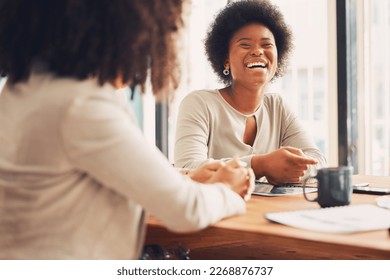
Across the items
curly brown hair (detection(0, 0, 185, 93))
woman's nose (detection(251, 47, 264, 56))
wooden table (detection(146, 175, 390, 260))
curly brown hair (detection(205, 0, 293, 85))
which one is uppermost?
curly brown hair (detection(205, 0, 293, 85))

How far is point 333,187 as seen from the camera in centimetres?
104

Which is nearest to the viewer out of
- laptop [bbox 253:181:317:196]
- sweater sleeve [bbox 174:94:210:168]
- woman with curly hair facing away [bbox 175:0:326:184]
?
laptop [bbox 253:181:317:196]

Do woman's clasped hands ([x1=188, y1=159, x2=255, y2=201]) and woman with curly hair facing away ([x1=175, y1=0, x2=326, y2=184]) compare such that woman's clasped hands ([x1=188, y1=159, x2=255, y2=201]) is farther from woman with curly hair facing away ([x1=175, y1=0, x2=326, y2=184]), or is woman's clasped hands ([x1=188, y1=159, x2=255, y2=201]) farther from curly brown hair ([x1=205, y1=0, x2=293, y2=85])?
curly brown hair ([x1=205, y1=0, x2=293, y2=85])

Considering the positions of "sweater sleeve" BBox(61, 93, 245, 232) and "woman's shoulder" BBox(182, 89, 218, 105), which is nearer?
"sweater sleeve" BBox(61, 93, 245, 232)

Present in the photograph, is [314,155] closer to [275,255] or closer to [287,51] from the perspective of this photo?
[287,51]

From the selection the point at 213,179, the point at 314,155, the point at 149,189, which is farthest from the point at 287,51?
the point at 149,189

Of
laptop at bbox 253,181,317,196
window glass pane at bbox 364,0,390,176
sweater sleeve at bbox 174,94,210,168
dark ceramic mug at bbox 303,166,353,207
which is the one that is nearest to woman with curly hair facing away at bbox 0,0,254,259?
dark ceramic mug at bbox 303,166,353,207

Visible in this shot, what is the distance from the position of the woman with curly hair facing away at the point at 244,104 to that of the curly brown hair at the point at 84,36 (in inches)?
36.0

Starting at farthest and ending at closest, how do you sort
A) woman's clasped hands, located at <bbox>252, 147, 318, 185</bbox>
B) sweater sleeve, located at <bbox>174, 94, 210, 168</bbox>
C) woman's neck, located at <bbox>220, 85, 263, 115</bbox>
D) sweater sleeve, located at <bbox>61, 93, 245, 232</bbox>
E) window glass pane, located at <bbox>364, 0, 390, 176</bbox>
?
1. window glass pane, located at <bbox>364, 0, 390, 176</bbox>
2. woman's neck, located at <bbox>220, 85, 263, 115</bbox>
3. sweater sleeve, located at <bbox>174, 94, 210, 168</bbox>
4. woman's clasped hands, located at <bbox>252, 147, 318, 185</bbox>
5. sweater sleeve, located at <bbox>61, 93, 245, 232</bbox>

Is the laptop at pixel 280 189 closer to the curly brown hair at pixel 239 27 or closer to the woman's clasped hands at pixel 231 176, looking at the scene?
the woman's clasped hands at pixel 231 176

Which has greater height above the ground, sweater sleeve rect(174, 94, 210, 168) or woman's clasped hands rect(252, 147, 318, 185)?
sweater sleeve rect(174, 94, 210, 168)

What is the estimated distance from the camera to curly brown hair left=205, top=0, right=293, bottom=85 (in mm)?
2025

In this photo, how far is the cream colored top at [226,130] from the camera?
1.79 metres

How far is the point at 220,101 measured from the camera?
1.96 metres
